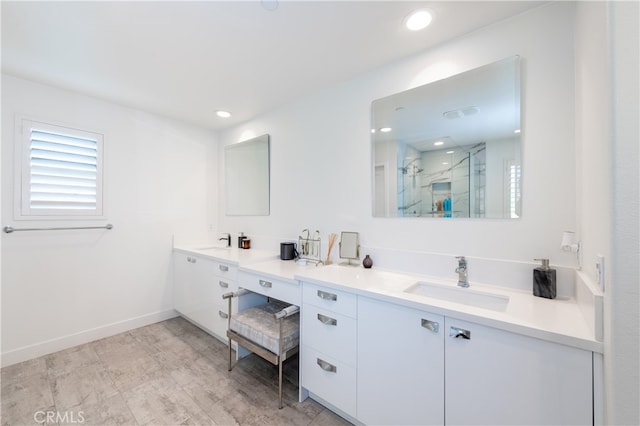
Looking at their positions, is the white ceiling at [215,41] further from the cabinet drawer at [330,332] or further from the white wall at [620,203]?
the cabinet drawer at [330,332]

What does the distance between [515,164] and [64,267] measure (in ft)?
12.3

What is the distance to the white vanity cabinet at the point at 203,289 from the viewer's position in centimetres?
234

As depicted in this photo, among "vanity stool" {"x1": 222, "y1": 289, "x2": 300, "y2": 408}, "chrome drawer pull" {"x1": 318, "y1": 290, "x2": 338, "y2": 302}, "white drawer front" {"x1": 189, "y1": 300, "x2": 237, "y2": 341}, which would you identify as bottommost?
"white drawer front" {"x1": 189, "y1": 300, "x2": 237, "y2": 341}

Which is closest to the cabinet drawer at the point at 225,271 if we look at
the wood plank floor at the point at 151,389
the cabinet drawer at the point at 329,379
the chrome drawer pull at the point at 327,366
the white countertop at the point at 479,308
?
the white countertop at the point at 479,308

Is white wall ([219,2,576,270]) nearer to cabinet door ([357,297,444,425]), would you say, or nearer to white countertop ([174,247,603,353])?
white countertop ([174,247,603,353])

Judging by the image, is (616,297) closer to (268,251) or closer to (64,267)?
(268,251)

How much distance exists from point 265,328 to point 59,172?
242cm

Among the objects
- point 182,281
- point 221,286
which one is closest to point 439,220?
point 221,286

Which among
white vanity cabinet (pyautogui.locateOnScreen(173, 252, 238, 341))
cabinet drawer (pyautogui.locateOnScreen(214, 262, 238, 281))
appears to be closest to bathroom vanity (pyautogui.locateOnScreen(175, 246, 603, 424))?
cabinet drawer (pyautogui.locateOnScreen(214, 262, 238, 281))

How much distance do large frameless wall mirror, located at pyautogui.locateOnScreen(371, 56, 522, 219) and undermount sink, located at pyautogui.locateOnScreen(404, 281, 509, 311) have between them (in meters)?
0.45

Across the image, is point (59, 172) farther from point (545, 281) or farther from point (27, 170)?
point (545, 281)

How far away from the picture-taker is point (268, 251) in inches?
109

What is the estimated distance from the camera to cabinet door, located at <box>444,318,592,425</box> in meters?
0.88

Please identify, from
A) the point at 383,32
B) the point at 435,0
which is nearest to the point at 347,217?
the point at 383,32
